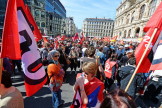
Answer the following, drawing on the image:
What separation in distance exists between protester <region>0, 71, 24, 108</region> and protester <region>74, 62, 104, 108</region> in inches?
32.4

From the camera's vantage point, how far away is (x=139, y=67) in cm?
218

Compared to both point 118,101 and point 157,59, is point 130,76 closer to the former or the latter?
point 157,59

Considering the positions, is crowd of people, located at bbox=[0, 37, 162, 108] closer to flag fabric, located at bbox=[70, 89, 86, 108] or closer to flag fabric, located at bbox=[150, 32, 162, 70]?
flag fabric, located at bbox=[70, 89, 86, 108]

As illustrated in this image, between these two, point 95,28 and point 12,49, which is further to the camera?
point 95,28

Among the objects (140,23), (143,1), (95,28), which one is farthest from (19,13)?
(95,28)

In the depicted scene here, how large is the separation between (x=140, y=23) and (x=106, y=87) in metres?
28.8

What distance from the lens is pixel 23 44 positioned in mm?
1840

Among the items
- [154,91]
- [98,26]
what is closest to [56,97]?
[154,91]

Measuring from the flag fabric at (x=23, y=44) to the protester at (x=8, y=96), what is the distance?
270 millimetres

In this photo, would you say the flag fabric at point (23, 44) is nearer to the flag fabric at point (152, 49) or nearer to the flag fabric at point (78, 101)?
the flag fabric at point (78, 101)

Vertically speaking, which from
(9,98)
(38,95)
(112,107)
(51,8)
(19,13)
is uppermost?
(51,8)

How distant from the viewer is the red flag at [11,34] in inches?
64.0

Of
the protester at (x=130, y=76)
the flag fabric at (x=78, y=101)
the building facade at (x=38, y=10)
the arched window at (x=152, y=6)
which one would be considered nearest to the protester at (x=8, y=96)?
the flag fabric at (x=78, y=101)

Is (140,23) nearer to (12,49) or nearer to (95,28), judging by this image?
(12,49)
